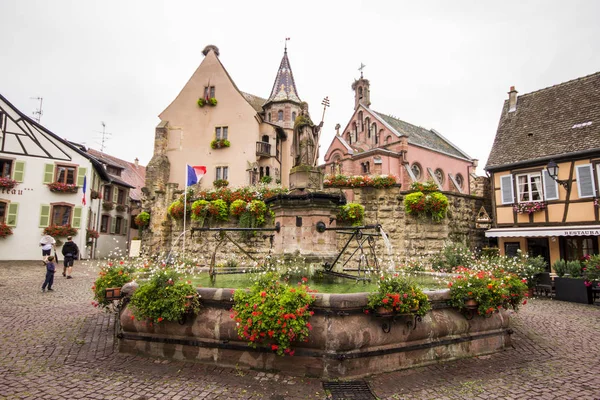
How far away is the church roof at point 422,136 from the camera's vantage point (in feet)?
119

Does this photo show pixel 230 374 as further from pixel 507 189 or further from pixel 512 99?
pixel 512 99

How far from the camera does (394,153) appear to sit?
110ft

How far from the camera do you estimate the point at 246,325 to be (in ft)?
14.7

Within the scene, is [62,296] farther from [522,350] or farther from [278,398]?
[522,350]

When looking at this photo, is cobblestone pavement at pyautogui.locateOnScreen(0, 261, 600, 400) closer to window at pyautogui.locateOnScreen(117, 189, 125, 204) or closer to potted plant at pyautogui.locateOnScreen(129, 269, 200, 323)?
potted plant at pyautogui.locateOnScreen(129, 269, 200, 323)

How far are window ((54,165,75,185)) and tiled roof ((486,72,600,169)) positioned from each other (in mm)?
27061

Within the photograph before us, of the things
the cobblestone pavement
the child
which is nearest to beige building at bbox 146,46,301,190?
the child

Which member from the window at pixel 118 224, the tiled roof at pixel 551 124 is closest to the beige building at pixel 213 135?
the window at pixel 118 224

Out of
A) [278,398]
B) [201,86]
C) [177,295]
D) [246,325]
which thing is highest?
[201,86]

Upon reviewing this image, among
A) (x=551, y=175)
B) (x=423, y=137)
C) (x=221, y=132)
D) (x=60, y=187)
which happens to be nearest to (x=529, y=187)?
(x=551, y=175)

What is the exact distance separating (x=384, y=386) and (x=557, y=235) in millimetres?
15343

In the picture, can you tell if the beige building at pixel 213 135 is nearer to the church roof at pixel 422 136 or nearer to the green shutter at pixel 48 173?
the green shutter at pixel 48 173

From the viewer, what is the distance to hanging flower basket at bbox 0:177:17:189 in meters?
23.2

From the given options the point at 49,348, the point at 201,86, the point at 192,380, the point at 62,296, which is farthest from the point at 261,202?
the point at 201,86
